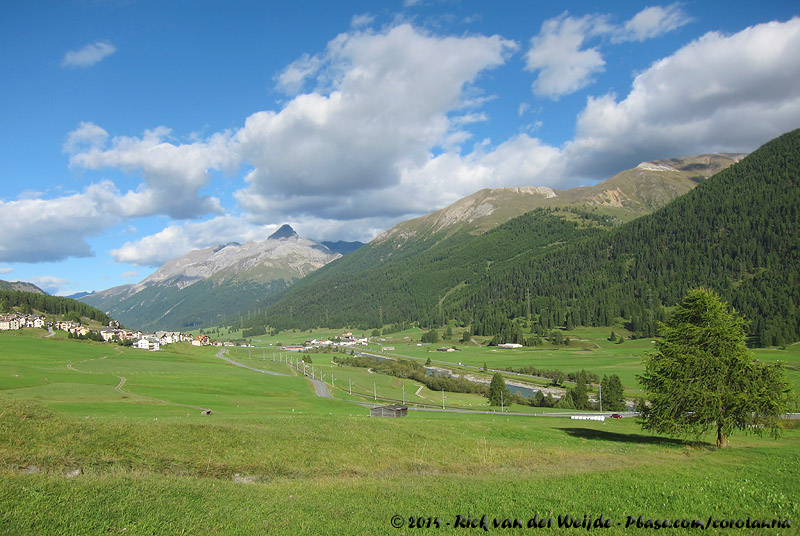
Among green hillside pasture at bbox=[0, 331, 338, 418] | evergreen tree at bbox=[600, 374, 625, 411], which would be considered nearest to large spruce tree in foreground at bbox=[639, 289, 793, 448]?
green hillside pasture at bbox=[0, 331, 338, 418]

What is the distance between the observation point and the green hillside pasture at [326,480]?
44.9ft

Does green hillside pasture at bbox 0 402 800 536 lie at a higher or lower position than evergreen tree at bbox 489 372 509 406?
higher

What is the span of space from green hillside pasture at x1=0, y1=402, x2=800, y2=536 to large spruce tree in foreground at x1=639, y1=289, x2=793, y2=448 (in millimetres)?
2292

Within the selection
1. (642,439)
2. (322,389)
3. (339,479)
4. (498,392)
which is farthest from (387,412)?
(322,389)

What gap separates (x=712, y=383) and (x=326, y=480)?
2873 cm

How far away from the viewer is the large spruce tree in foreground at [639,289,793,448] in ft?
107

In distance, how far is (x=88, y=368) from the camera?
10088cm

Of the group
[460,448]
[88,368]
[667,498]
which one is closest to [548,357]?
[88,368]

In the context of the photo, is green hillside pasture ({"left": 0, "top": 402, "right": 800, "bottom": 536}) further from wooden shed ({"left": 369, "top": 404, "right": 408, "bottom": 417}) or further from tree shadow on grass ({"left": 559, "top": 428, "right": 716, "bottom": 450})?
wooden shed ({"left": 369, "top": 404, "right": 408, "bottom": 417})

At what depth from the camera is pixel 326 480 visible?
2111cm

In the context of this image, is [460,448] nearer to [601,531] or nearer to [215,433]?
[215,433]

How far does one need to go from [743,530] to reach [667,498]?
338cm

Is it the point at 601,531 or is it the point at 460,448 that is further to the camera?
the point at 460,448

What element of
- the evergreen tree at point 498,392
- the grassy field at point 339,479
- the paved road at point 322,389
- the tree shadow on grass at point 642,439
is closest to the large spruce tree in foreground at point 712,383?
the tree shadow on grass at point 642,439
